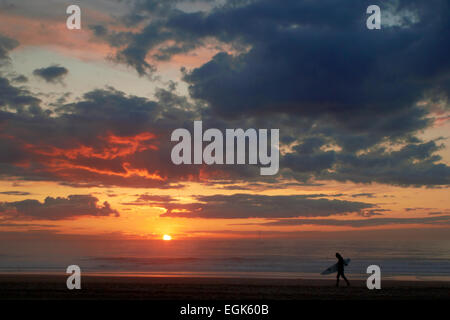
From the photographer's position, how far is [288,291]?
1051 inches
